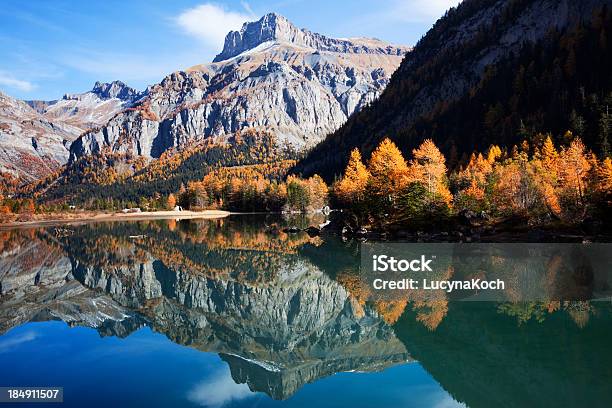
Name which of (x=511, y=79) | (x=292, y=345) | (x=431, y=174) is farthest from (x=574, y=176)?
(x=511, y=79)

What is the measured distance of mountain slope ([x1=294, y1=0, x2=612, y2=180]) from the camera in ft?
364

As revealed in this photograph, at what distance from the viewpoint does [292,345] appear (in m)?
27.7

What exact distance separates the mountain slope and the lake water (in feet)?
249

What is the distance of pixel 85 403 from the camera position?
736 inches

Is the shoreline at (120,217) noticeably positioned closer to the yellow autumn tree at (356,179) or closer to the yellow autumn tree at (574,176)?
the yellow autumn tree at (356,179)

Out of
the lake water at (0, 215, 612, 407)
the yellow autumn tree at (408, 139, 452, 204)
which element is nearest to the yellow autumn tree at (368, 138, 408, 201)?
the yellow autumn tree at (408, 139, 452, 204)

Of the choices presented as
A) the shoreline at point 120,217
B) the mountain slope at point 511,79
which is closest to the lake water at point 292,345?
the mountain slope at point 511,79

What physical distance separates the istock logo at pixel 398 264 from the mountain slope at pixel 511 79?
58.2 m

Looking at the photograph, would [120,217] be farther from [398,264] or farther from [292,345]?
[292,345]

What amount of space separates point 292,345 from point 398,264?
73.8 feet

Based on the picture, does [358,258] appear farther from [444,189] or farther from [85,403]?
[85,403]

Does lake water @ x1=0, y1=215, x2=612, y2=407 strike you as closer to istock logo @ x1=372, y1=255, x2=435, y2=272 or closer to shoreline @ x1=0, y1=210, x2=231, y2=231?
istock logo @ x1=372, y1=255, x2=435, y2=272

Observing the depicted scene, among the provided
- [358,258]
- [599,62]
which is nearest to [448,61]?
[599,62]

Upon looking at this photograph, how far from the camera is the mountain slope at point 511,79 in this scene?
364ft
